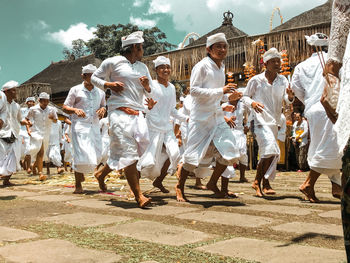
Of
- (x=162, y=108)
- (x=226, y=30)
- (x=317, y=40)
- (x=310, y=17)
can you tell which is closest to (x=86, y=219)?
(x=162, y=108)

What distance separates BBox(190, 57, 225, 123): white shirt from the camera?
5.86 meters

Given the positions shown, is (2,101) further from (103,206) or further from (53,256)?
(53,256)

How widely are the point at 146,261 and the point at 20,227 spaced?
1869 mm

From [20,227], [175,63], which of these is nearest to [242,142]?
[20,227]

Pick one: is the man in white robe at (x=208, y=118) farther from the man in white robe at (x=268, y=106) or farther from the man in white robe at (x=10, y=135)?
the man in white robe at (x=10, y=135)

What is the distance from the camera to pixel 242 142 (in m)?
9.55

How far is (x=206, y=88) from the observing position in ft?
19.4

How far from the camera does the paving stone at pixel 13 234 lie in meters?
3.76

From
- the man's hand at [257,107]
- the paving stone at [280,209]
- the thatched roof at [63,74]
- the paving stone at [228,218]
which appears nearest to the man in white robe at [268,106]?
the man's hand at [257,107]

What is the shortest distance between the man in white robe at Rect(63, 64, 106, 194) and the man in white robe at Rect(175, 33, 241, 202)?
2234 mm

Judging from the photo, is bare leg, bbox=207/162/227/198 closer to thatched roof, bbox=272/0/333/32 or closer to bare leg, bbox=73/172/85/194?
bare leg, bbox=73/172/85/194

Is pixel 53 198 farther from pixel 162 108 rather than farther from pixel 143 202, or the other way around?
pixel 162 108

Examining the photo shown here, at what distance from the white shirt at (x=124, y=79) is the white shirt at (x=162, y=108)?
1259 mm

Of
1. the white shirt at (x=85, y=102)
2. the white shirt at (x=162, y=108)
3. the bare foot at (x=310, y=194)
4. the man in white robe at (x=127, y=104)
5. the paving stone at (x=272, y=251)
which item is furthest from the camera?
the white shirt at (x=85, y=102)
